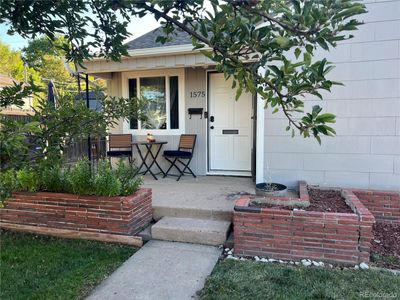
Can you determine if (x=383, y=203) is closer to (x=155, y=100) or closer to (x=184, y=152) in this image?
(x=184, y=152)

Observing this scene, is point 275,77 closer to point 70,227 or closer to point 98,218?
point 98,218

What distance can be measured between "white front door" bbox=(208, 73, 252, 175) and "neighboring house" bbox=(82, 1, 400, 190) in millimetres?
19

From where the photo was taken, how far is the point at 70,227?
3.67 m

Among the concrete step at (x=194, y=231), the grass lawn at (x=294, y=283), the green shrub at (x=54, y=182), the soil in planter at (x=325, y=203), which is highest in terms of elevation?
the green shrub at (x=54, y=182)

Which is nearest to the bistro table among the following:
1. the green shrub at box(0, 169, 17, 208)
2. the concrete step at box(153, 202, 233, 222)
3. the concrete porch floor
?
the concrete porch floor

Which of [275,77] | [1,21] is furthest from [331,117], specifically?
[1,21]

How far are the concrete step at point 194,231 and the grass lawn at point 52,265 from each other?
1.27ft

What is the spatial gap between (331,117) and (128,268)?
2.41m

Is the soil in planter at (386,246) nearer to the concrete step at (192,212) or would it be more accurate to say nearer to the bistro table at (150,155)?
the concrete step at (192,212)

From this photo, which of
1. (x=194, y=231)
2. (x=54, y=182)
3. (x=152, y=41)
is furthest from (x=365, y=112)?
(x=54, y=182)

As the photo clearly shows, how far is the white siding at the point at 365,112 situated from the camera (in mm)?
4168

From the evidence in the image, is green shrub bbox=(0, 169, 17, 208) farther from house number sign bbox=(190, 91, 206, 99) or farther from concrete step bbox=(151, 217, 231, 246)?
house number sign bbox=(190, 91, 206, 99)

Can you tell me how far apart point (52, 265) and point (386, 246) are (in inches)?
137

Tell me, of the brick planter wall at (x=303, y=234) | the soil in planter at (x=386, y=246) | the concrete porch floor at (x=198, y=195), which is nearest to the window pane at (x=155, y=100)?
the concrete porch floor at (x=198, y=195)
